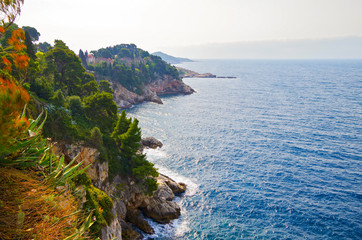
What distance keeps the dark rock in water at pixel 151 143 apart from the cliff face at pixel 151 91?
140 ft

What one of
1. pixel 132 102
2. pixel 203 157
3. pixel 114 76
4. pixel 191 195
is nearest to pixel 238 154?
pixel 203 157

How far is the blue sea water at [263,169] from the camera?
109ft

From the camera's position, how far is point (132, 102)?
10738 cm

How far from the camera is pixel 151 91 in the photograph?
122 m

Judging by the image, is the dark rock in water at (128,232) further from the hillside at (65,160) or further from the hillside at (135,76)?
the hillside at (135,76)

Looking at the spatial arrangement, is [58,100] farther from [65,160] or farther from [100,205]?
[100,205]

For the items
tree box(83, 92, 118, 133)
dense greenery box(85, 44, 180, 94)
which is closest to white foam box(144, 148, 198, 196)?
tree box(83, 92, 118, 133)

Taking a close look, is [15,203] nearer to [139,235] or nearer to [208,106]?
[139,235]

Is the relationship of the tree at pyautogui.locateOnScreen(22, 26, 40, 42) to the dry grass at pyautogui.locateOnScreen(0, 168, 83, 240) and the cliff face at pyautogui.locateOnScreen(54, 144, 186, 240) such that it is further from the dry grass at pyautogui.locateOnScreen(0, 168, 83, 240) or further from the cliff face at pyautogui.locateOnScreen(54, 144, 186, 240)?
the dry grass at pyautogui.locateOnScreen(0, 168, 83, 240)

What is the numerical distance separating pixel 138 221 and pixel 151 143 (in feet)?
93.7

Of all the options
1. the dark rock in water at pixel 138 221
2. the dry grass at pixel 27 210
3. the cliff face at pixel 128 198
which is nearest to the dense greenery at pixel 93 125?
the cliff face at pixel 128 198

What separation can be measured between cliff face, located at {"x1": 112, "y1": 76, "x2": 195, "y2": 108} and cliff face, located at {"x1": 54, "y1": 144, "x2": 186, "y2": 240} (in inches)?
2669

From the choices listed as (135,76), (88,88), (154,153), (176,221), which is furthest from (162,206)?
(135,76)

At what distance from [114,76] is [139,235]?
9873cm
